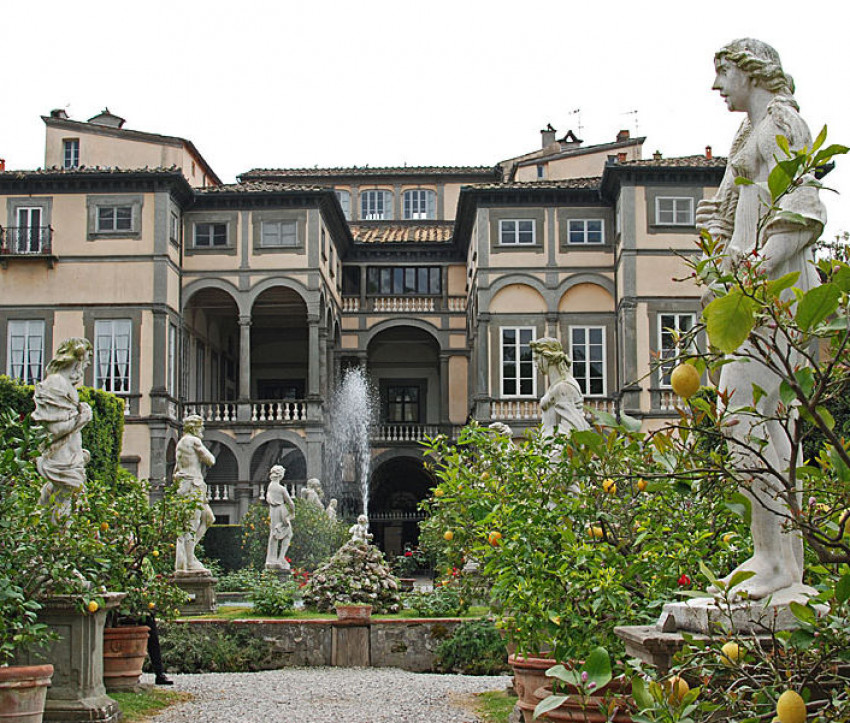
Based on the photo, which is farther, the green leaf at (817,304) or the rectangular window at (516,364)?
the rectangular window at (516,364)

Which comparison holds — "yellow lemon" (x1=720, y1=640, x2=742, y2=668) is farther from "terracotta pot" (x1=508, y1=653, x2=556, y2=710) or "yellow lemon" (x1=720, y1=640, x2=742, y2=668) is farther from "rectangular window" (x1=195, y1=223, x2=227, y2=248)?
"rectangular window" (x1=195, y1=223, x2=227, y2=248)

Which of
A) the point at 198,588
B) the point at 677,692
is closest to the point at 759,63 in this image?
the point at 677,692

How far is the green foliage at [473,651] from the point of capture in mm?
11711

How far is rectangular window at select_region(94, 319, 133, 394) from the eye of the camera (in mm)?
30391

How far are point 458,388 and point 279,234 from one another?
8.13m

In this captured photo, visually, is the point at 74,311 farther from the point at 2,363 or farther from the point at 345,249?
the point at 345,249

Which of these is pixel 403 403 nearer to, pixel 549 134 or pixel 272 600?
pixel 549 134

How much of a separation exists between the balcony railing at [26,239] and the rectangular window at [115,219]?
4.66 ft

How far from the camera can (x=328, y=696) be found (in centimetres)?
1027

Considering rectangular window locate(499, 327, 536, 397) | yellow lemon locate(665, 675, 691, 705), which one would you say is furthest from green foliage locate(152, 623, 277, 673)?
rectangular window locate(499, 327, 536, 397)

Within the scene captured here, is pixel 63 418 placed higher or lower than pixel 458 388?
lower

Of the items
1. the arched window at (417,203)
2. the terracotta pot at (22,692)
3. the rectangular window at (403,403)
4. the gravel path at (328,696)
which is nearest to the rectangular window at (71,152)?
the arched window at (417,203)

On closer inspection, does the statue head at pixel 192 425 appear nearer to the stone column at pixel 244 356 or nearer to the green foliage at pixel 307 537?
the green foliage at pixel 307 537

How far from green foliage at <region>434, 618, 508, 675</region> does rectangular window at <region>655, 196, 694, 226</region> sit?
2065cm
